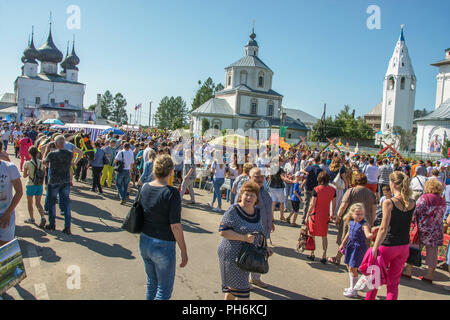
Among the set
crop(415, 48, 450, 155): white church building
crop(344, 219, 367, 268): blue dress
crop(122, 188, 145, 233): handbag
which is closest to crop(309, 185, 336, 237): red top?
crop(344, 219, 367, 268): blue dress

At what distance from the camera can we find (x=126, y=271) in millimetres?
5184

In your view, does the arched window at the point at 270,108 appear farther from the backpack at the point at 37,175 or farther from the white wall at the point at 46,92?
the backpack at the point at 37,175

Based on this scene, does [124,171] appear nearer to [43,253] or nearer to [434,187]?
[43,253]

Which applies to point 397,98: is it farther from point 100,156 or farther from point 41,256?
point 41,256

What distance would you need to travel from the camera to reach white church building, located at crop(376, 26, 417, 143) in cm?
6931

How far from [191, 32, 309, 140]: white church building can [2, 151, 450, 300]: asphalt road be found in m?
57.3

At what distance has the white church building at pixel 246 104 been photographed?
65312mm

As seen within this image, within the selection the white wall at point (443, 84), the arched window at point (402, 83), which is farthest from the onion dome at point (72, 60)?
the white wall at point (443, 84)

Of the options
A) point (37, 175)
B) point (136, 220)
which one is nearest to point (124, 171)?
point (37, 175)

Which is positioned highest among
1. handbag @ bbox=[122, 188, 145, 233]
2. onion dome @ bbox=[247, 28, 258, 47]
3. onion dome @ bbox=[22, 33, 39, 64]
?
onion dome @ bbox=[247, 28, 258, 47]

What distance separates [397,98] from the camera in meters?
70.0

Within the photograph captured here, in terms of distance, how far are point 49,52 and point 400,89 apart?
7691cm

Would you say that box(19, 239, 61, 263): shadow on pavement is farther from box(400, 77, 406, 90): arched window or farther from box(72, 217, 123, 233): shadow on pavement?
box(400, 77, 406, 90): arched window
